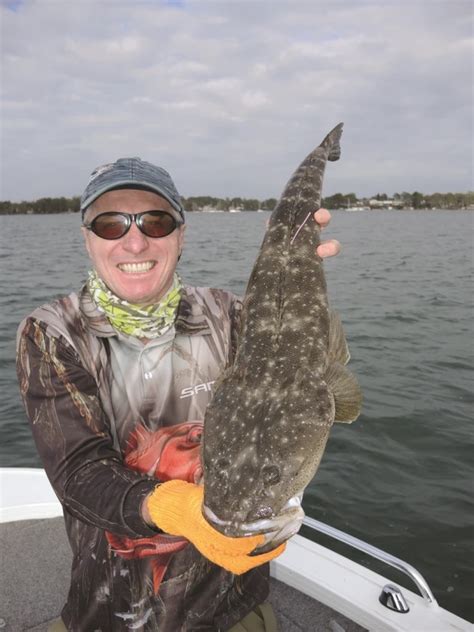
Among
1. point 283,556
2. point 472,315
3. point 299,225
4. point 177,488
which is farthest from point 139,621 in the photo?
point 472,315

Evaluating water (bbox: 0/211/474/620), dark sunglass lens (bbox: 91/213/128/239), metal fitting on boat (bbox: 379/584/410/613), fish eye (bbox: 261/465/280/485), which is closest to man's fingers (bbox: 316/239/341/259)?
dark sunglass lens (bbox: 91/213/128/239)

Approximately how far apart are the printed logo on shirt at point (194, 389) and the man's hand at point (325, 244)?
1.13 metres

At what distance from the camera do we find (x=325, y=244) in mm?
3586

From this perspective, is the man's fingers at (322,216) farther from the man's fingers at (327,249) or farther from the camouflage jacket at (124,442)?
the camouflage jacket at (124,442)

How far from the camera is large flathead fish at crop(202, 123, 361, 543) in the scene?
8.68 ft

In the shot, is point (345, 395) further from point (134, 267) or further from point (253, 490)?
point (134, 267)

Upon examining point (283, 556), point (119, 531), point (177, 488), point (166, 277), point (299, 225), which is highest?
point (299, 225)

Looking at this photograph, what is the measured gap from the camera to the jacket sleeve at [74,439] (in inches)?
111

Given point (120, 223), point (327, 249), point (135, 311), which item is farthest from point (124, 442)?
point (327, 249)

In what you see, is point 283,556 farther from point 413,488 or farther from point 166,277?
point 413,488

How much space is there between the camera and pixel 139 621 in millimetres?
3318

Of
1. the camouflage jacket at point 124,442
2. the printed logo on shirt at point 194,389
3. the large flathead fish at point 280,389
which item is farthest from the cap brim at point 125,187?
the printed logo on shirt at point 194,389

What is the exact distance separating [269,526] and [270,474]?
235 mm

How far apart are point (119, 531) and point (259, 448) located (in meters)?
0.84
